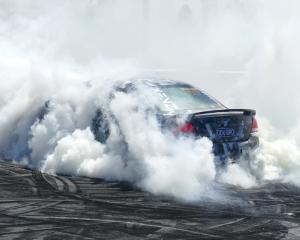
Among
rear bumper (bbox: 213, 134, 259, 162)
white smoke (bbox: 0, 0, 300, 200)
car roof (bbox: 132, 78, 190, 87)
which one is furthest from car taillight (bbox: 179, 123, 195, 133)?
car roof (bbox: 132, 78, 190, 87)

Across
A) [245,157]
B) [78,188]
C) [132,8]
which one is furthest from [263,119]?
[132,8]

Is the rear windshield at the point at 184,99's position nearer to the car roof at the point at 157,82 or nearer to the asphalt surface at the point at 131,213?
the car roof at the point at 157,82

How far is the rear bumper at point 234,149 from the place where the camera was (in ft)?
26.7

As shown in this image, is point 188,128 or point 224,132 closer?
point 188,128

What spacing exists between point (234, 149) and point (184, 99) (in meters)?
1.09

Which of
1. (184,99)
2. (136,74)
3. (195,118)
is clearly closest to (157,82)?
(184,99)

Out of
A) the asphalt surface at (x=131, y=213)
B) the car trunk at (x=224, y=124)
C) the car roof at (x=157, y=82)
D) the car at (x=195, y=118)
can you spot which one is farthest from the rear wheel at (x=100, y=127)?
the car trunk at (x=224, y=124)

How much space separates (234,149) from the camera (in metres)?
8.32

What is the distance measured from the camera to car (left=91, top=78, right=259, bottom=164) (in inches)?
316

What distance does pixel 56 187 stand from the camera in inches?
310

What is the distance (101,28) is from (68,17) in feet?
6.29

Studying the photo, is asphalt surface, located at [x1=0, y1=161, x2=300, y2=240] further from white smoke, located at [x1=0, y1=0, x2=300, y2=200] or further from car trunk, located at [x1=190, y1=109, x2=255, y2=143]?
car trunk, located at [x1=190, y1=109, x2=255, y2=143]

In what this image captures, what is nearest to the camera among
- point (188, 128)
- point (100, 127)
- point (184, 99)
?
point (188, 128)

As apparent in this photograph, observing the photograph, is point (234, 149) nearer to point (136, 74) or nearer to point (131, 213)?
point (131, 213)
